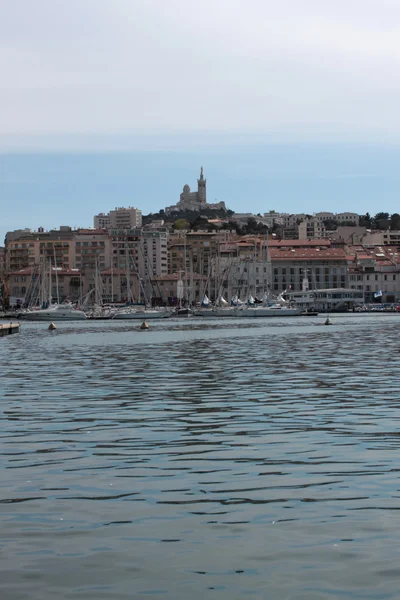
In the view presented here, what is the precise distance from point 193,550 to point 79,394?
18.4 metres

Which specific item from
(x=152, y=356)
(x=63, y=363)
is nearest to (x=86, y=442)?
(x=63, y=363)

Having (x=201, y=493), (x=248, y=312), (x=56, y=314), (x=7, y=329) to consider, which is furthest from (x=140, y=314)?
(x=201, y=493)

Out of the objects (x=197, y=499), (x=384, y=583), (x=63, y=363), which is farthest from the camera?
(x=63, y=363)

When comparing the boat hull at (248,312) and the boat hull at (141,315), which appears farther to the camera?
the boat hull at (248,312)

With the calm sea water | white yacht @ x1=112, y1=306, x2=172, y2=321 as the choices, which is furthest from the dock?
white yacht @ x1=112, y1=306, x2=172, y2=321

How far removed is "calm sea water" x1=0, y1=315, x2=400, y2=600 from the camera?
33.6 feet

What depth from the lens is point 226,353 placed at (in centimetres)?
5191

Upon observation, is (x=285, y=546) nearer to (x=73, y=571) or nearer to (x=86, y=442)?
(x=73, y=571)

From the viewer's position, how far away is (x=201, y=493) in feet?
46.7

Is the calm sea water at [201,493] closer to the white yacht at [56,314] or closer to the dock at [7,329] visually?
the dock at [7,329]

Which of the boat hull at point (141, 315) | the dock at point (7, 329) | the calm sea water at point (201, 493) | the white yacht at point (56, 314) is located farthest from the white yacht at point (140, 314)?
the calm sea water at point (201, 493)

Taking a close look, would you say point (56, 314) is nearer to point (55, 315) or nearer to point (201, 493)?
point (55, 315)

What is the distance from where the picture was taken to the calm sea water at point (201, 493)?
10.2 metres

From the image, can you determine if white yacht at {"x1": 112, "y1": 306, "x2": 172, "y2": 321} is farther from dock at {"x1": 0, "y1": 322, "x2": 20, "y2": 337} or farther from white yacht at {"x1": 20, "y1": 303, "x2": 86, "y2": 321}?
dock at {"x1": 0, "y1": 322, "x2": 20, "y2": 337}
